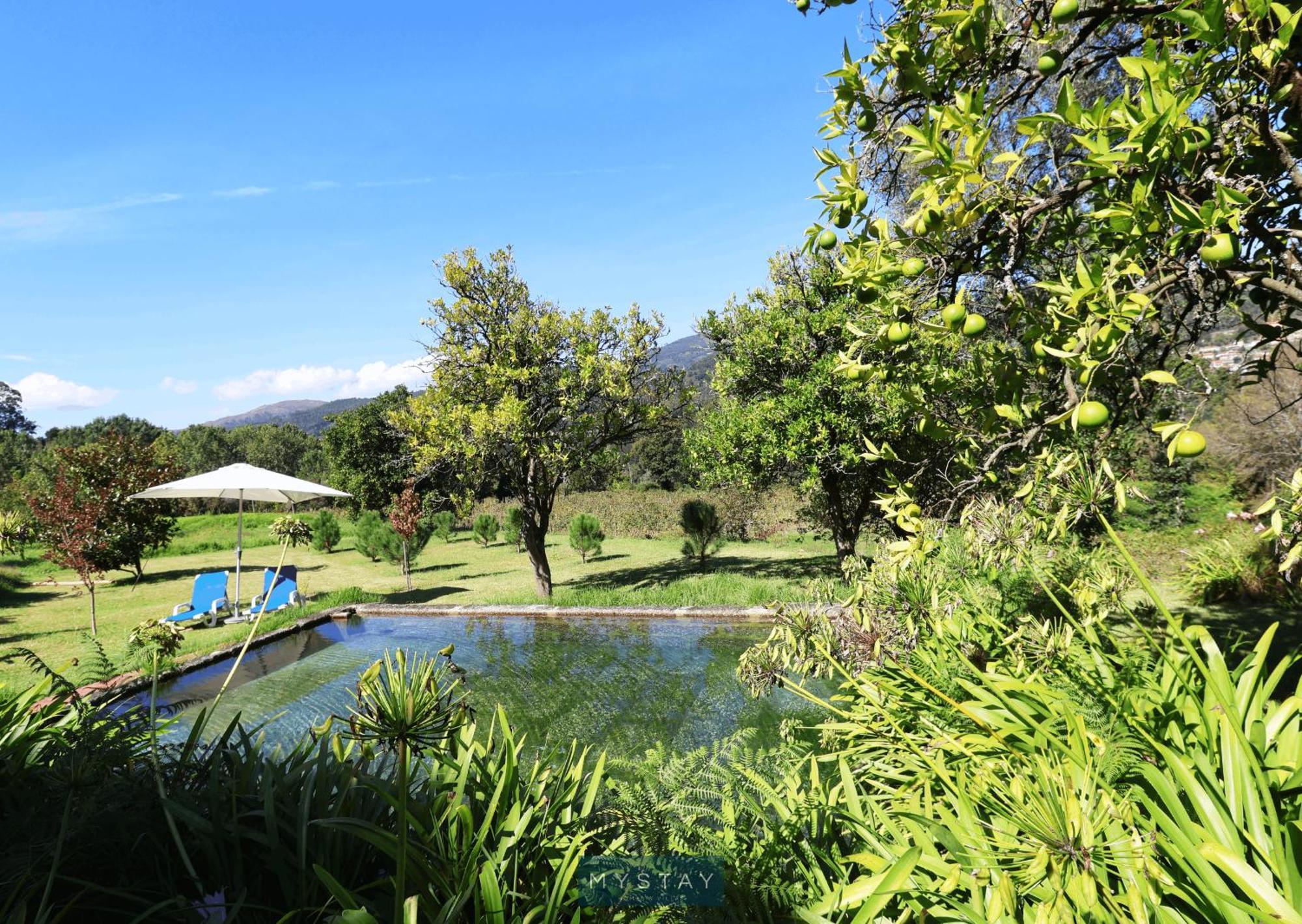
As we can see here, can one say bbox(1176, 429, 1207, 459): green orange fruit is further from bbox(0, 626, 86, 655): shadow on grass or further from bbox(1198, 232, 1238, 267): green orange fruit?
bbox(0, 626, 86, 655): shadow on grass

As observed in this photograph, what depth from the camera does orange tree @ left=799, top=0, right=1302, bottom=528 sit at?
161cm

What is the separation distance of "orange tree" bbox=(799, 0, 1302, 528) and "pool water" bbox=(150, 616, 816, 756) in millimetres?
3530

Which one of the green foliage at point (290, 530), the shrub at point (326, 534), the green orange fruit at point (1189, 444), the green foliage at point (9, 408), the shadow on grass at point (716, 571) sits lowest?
the shadow on grass at point (716, 571)

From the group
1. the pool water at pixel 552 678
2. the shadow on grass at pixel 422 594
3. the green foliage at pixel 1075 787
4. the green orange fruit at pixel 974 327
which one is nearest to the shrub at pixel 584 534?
the shadow on grass at pixel 422 594

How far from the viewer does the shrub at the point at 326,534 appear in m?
20.1

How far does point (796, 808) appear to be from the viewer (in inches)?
97.3

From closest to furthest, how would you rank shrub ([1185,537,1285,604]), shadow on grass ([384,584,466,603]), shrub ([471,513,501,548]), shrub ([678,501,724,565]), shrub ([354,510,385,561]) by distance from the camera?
shrub ([1185,537,1285,604])
shadow on grass ([384,584,466,603])
shrub ([678,501,724,565])
shrub ([354,510,385,561])
shrub ([471,513,501,548])

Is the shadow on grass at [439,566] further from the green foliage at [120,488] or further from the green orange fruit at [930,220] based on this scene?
the green orange fruit at [930,220]

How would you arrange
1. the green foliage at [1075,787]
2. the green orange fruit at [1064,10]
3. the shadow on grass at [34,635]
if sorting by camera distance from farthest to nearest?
1. the shadow on grass at [34,635]
2. the green orange fruit at [1064,10]
3. the green foliage at [1075,787]

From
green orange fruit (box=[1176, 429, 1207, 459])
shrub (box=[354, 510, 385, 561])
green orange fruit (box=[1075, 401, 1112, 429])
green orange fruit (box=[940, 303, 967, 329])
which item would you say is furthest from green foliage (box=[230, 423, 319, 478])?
green orange fruit (box=[1176, 429, 1207, 459])

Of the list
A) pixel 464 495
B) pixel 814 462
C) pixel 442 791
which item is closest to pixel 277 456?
pixel 464 495

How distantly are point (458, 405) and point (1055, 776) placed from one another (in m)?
10.6

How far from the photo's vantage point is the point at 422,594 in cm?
1269

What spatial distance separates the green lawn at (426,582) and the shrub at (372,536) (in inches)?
14.2
